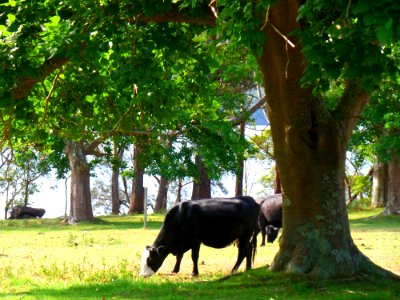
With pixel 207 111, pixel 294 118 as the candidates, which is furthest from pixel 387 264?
pixel 207 111

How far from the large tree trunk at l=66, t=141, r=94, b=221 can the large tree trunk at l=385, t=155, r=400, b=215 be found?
14.9m

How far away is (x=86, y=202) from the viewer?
122 feet

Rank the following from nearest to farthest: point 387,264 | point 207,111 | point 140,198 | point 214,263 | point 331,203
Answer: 1. point 331,203
2. point 387,264
3. point 214,263
4. point 207,111
5. point 140,198

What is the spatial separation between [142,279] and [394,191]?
77.8 feet

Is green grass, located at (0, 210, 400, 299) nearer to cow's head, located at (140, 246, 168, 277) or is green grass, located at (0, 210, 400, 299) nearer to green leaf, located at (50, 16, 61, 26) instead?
cow's head, located at (140, 246, 168, 277)

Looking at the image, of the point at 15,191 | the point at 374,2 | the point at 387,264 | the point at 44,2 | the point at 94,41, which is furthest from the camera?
the point at 15,191

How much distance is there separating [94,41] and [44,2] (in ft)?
4.66

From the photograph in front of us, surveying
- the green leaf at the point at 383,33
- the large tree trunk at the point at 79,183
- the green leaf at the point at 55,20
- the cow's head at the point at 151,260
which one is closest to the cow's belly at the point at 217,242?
the cow's head at the point at 151,260

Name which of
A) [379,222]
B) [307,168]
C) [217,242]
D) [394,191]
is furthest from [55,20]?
[394,191]

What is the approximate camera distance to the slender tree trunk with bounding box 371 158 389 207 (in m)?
40.1

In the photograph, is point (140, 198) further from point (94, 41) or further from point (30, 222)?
point (94, 41)

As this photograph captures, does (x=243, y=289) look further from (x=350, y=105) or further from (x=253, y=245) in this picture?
(x=253, y=245)

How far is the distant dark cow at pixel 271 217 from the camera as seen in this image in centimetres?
2333

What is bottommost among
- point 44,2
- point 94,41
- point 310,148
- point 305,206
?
point 305,206
